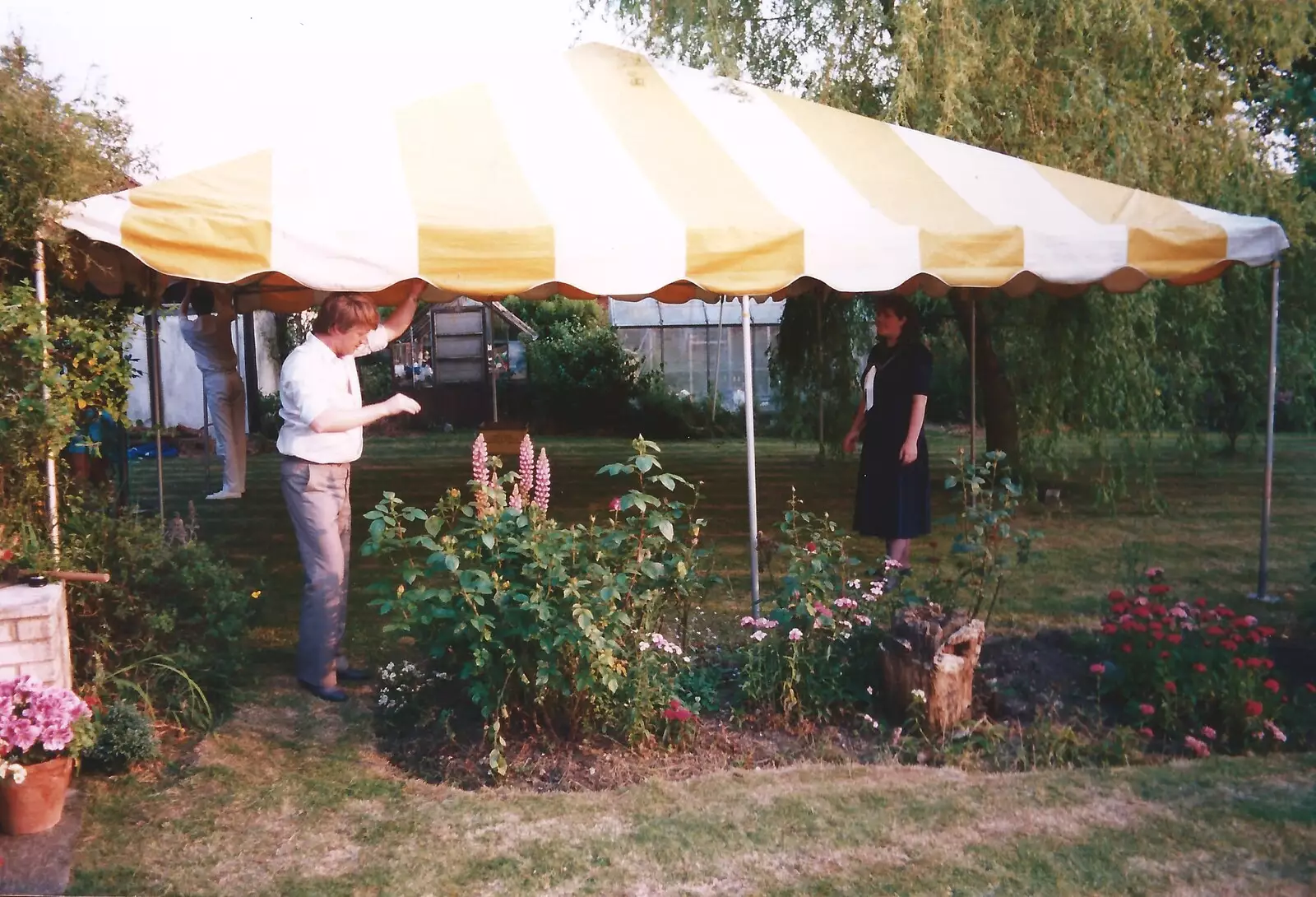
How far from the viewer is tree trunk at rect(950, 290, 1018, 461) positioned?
8.75 metres

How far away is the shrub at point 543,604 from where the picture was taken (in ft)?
11.7

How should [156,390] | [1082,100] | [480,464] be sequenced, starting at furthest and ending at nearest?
1. [1082,100]
2. [156,390]
3. [480,464]

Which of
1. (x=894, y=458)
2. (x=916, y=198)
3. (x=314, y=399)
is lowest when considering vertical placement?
(x=894, y=458)

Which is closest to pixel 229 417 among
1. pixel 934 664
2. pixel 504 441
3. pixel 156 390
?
pixel 156 390

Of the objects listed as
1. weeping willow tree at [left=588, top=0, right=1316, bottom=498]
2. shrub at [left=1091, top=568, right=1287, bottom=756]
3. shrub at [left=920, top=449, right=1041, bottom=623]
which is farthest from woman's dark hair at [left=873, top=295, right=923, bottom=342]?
weeping willow tree at [left=588, top=0, right=1316, bottom=498]

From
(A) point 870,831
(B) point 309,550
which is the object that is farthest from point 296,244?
(A) point 870,831

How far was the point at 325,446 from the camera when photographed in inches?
160

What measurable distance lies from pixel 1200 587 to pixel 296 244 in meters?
5.12

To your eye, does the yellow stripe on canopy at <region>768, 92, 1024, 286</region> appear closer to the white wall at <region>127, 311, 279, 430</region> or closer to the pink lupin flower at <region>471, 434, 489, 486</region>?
the pink lupin flower at <region>471, 434, 489, 486</region>

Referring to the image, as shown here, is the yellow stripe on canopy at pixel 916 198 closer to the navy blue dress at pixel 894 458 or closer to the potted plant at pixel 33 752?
the navy blue dress at pixel 894 458

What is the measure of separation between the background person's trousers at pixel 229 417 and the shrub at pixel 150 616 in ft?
17.2

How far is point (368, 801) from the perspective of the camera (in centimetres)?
339

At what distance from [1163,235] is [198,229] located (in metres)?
4.17

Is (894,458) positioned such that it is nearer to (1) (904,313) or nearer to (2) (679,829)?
(1) (904,313)
